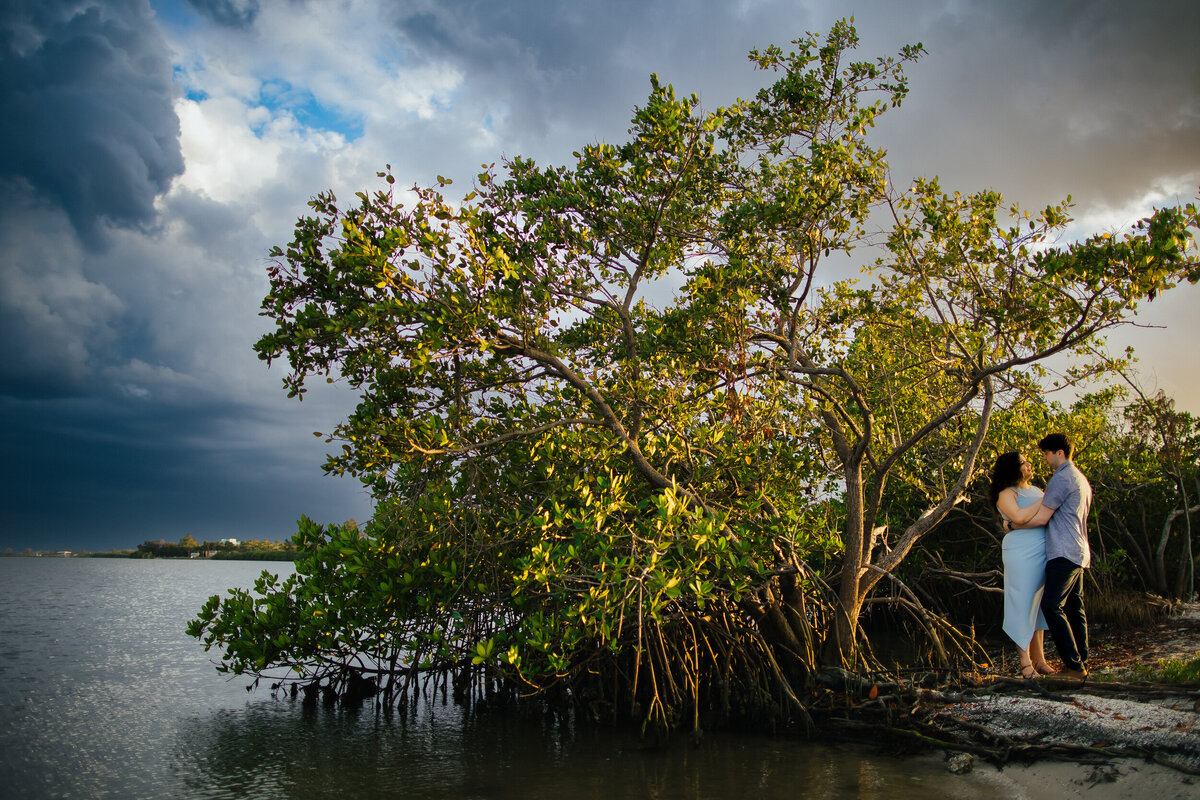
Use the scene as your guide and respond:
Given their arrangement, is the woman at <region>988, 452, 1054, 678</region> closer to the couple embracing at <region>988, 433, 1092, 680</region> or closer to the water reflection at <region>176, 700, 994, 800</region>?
the couple embracing at <region>988, 433, 1092, 680</region>

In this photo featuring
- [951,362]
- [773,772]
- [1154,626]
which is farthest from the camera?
[1154,626]

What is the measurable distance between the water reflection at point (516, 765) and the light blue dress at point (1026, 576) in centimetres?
126

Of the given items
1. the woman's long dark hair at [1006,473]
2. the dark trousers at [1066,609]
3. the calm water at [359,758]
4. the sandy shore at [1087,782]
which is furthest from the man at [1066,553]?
the calm water at [359,758]

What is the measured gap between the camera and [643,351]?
279 inches

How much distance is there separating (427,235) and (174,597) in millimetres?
33016

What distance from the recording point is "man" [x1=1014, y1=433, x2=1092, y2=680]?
535cm

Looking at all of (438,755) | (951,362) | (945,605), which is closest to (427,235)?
(438,755)

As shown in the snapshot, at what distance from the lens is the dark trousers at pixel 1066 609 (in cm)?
539

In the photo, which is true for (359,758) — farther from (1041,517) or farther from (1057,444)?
(1057,444)

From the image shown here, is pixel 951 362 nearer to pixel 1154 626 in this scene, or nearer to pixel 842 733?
pixel 842 733

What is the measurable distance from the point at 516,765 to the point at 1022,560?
471 centimetres

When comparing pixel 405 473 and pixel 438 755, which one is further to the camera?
pixel 405 473

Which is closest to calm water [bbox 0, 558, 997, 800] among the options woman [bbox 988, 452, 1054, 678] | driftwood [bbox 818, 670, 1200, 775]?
driftwood [bbox 818, 670, 1200, 775]

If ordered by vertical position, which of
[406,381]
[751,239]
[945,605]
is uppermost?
[751,239]
